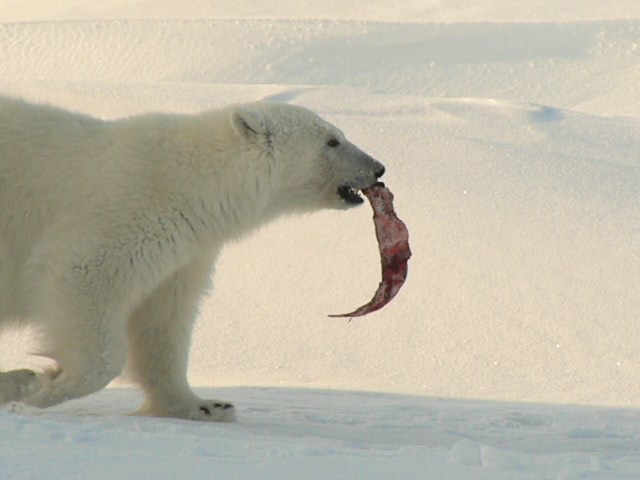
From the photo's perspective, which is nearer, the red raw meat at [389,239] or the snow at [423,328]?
the snow at [423,328]

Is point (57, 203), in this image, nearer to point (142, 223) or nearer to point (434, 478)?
point (142, 223)

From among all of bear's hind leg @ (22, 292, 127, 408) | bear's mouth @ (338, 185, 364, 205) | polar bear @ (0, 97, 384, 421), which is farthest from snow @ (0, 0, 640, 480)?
bear's mouth @ (338, 185, 364, 205)

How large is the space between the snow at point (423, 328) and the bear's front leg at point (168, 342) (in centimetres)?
18

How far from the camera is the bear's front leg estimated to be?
4.77m

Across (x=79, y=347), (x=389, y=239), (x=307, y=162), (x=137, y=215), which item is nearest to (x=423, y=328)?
(x=389, y=239)

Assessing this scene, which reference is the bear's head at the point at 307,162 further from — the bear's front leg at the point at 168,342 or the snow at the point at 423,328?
the snow at the point at 423,328

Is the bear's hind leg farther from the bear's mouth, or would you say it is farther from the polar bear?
the bear's mouth

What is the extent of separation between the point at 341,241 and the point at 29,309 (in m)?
3.02

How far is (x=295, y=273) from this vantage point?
6922 mm

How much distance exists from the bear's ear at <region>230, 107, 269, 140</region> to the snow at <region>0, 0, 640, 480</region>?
103 cm

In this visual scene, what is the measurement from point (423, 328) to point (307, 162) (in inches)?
66.4

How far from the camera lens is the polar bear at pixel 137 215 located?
14.0ft

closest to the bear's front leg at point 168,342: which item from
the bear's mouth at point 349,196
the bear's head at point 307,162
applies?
the bear's head at point 307,162

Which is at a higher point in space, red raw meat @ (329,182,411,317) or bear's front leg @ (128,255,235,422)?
red raw meat @ (329,182,411,317)
